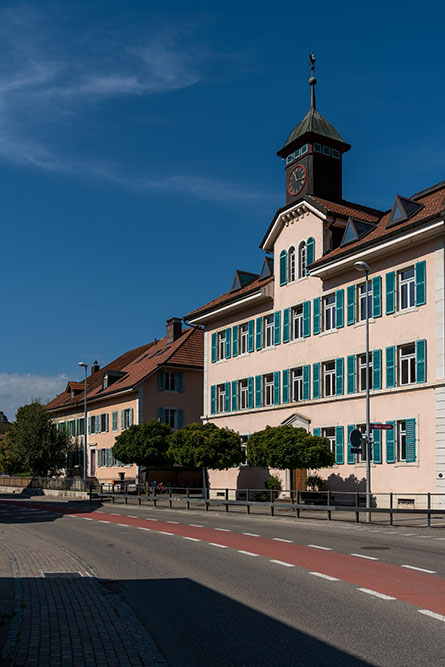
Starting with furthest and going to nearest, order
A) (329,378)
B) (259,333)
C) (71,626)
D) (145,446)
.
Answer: (145,446)
(259,333)
(329,378)
(71,626)

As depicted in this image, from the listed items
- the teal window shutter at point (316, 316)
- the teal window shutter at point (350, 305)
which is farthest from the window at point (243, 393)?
the teal window shutter at point (350, 305)

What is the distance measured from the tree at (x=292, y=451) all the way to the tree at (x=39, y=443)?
33267 millimetres

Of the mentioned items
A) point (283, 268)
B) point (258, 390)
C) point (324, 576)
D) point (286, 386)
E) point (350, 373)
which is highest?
point (283, 268)

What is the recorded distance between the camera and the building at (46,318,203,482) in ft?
180

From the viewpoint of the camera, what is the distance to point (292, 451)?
103 ft

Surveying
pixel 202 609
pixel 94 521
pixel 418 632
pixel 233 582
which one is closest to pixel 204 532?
pixel 94 521

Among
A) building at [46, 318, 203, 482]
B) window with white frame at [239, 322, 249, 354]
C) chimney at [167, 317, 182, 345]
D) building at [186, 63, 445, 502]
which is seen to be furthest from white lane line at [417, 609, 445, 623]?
chimney at [167, 317, 182, 345]

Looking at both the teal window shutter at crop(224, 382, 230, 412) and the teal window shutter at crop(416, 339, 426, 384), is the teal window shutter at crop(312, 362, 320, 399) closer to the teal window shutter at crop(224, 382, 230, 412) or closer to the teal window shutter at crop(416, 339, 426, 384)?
the teal window shutter at crop(416, 339, 426, 384)

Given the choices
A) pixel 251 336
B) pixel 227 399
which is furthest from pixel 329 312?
pixel 227 399

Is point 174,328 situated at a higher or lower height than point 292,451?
higher

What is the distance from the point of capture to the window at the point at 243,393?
42438 millimetres

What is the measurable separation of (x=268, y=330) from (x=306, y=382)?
5.21 m

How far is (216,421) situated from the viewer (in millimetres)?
44625

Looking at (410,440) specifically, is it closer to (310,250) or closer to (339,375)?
(339,375)
